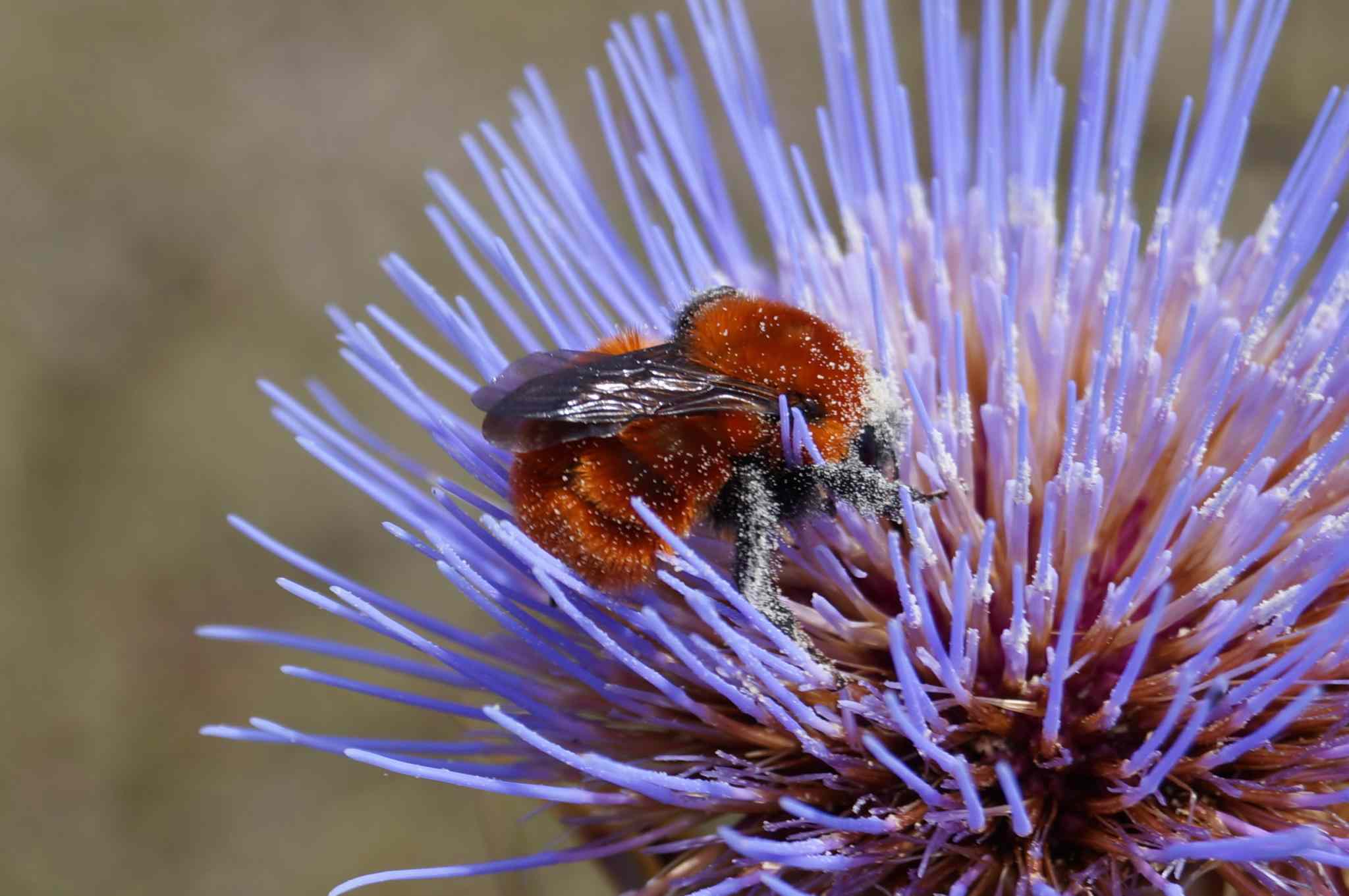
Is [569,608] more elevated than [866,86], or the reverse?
[866,86]

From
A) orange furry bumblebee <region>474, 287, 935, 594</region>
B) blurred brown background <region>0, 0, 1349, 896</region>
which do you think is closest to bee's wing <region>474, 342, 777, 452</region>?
orange furry bumblebee <region>474, 287, 935, 594</region>

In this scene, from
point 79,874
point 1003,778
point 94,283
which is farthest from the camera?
point 94,283

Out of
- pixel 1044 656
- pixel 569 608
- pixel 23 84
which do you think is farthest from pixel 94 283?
pixel 1044 656

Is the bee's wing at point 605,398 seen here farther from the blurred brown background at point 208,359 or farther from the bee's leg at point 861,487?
the blurred brown background at point 208,359

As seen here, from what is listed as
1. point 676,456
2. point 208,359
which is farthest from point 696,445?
point 208,359

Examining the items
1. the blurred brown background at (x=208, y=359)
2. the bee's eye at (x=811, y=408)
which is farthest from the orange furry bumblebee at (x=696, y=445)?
the blurred brown background at (x=208, y=359)

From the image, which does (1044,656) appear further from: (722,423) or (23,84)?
(23,84)

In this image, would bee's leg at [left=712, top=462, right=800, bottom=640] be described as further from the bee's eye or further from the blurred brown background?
the blurred brown background
